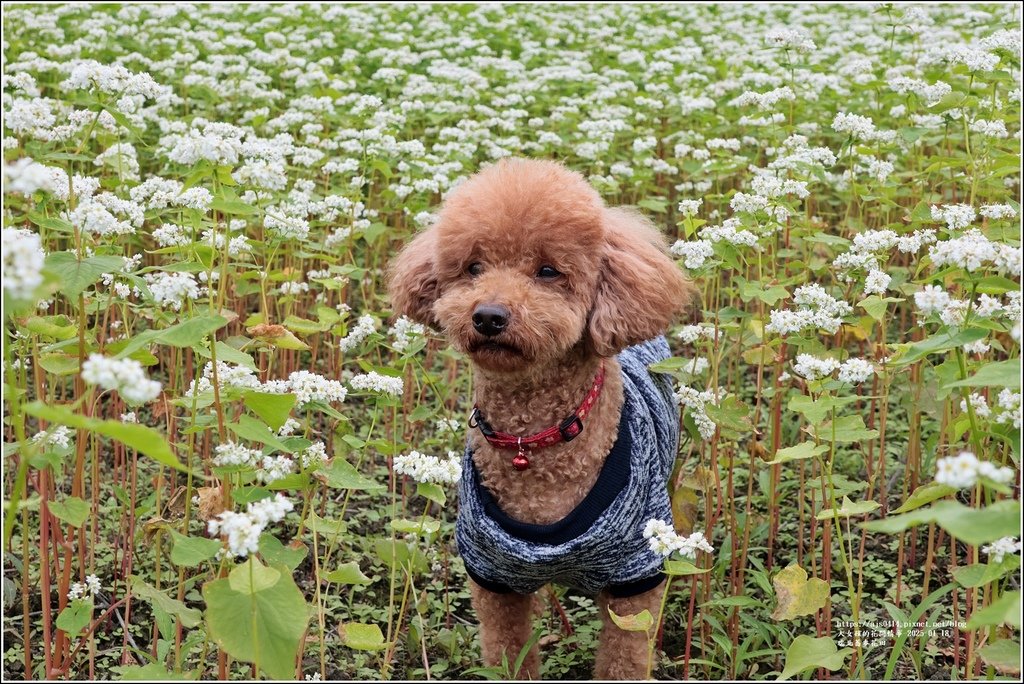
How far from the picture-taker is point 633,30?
8.57m

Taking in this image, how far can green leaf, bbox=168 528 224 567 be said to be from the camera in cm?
166

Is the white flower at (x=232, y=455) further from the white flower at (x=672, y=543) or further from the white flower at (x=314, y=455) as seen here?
the white flower at (x=672, y=543)

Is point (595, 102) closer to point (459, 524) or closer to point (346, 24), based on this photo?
point (346, 24)

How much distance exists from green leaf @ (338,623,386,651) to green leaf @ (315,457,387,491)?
10.6 inches

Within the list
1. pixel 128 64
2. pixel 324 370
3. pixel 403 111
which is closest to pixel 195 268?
pixel 324 370

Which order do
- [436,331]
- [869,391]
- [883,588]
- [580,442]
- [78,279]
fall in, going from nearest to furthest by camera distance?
[78,279], [580,442], [436,331], [883,588], [869,391]

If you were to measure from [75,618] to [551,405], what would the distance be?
1.09 metres

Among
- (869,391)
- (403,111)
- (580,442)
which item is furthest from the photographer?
(403,111)

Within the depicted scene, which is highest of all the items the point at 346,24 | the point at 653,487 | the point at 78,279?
the point at 78,279

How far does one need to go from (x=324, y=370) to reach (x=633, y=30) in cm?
574

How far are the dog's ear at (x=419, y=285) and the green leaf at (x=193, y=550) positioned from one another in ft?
3.31

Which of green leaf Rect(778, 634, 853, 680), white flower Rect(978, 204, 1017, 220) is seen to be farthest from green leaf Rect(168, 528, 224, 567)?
white flower Rect(978, 204, 1017, 220)

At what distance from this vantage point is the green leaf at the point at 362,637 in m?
1.94

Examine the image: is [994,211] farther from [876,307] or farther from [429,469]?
[429,469]
